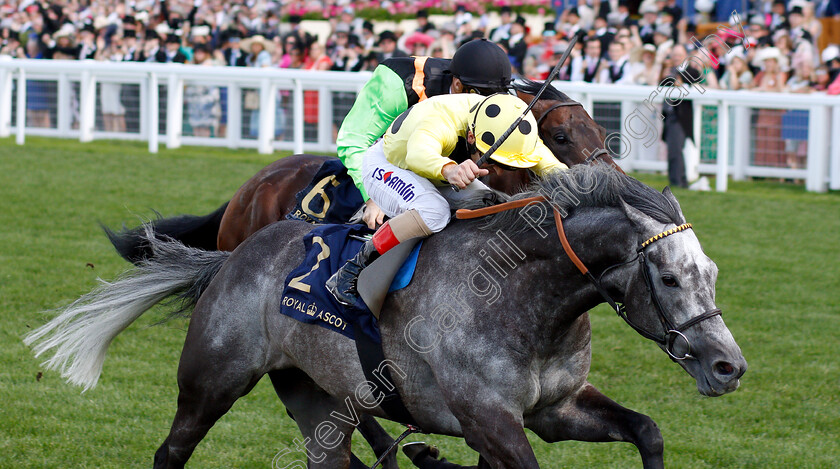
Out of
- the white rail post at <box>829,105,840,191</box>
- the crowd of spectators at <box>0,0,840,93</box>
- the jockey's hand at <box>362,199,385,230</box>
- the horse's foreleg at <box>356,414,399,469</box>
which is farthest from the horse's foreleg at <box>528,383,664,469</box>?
the white rail post at <box>829,105,840,191</box>

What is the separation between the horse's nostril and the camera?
2.75 meters

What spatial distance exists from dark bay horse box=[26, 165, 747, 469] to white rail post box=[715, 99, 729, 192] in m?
7.42

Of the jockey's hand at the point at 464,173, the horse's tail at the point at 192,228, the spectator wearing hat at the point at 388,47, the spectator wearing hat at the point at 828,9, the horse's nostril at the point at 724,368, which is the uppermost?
the spectator wearing hat at the point at 828,9

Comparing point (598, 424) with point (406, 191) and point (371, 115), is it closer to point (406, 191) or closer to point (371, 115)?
point (406, 191)

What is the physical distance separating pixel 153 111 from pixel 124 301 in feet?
27.1

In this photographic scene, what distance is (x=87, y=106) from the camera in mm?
12469

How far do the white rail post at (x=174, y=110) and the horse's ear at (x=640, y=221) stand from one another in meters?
9.64

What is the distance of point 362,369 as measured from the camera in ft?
11.4

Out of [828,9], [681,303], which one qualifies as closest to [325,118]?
[828,9]

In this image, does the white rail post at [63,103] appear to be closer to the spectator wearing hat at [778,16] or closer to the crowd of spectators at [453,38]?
the crowd of spectators at [453,38]

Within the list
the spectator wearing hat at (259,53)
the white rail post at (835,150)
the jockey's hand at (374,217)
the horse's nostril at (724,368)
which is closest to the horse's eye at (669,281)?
the horse's nostril at (724,368)

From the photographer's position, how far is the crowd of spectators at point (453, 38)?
1100 cm

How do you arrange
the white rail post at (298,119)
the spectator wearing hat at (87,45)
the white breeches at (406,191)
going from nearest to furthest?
the white breeches at (406,191), the white rail post at (298,119), the spectator wearing hat at (87,45)

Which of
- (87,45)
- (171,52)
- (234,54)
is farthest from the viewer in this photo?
(87,45)
